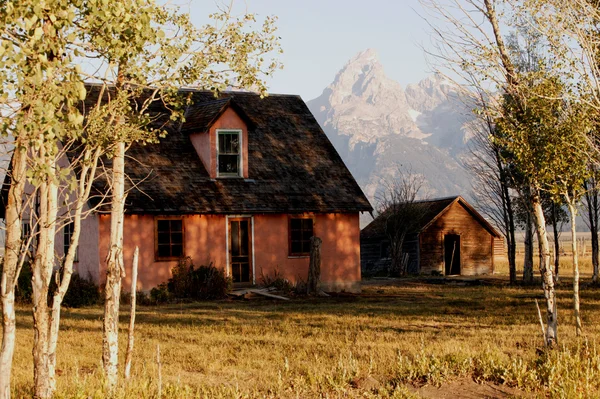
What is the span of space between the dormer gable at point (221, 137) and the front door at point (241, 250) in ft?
5.67

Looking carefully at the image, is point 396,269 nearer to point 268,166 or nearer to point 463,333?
point 268,166

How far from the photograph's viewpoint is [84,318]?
21.1 meters

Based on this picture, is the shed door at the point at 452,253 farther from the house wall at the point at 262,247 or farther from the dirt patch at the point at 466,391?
the dirt patch at the point at 466,391

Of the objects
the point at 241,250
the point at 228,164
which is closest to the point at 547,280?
the point at 241,250

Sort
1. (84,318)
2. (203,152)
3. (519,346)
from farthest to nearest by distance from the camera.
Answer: (203,152) → (84,318) → (519,346)

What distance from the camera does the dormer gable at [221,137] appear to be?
93.9 ft

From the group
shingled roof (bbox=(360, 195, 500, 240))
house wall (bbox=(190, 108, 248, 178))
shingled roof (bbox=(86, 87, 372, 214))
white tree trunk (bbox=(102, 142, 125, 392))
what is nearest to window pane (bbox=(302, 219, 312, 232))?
shingled roof (bbox=(86, 87, 372, 214))

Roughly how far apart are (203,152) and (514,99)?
1535 cm

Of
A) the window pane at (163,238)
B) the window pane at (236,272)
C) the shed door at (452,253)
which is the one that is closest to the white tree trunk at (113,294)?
the window pane at (163,238)

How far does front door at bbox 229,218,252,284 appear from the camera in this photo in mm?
28609

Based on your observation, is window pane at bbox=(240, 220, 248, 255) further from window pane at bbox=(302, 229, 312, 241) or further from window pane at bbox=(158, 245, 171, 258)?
window pane at bbox=(158, 245, 171, 258)

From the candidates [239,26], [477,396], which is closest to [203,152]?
[239,26]

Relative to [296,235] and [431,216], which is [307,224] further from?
[431,216]

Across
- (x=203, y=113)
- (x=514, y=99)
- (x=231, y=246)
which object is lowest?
(x=231, y=246)
